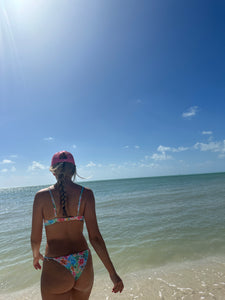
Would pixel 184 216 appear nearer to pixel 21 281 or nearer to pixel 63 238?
pixel 21 281

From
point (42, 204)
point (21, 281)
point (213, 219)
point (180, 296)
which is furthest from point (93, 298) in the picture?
point (213, 219)

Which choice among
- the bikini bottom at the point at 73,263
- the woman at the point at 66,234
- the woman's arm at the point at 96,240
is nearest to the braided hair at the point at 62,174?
the woman at the point at 66,234

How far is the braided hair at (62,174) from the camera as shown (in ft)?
6.14

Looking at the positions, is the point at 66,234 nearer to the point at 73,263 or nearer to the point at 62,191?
the point at 73,263

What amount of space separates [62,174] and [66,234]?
612mm

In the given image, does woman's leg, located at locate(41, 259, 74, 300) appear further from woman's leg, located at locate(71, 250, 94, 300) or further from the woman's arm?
the woman's arm

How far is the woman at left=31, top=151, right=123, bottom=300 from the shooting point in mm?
1842

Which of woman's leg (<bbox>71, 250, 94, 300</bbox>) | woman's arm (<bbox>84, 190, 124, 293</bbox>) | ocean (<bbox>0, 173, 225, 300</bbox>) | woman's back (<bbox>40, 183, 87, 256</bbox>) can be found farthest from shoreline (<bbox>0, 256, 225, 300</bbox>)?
woman's back (<bbox>40, 183, 87, 256</bbox>)

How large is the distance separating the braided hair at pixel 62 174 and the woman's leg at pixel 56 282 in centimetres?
52

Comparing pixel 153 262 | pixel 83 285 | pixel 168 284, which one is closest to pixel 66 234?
pixel 83 285

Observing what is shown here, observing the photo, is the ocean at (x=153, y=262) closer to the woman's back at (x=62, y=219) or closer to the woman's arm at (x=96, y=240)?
the woman's arm at (x=96, y=240)

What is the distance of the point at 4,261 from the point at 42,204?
5119mm

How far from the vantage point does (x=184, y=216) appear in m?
9.51

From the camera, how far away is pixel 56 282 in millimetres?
1780
